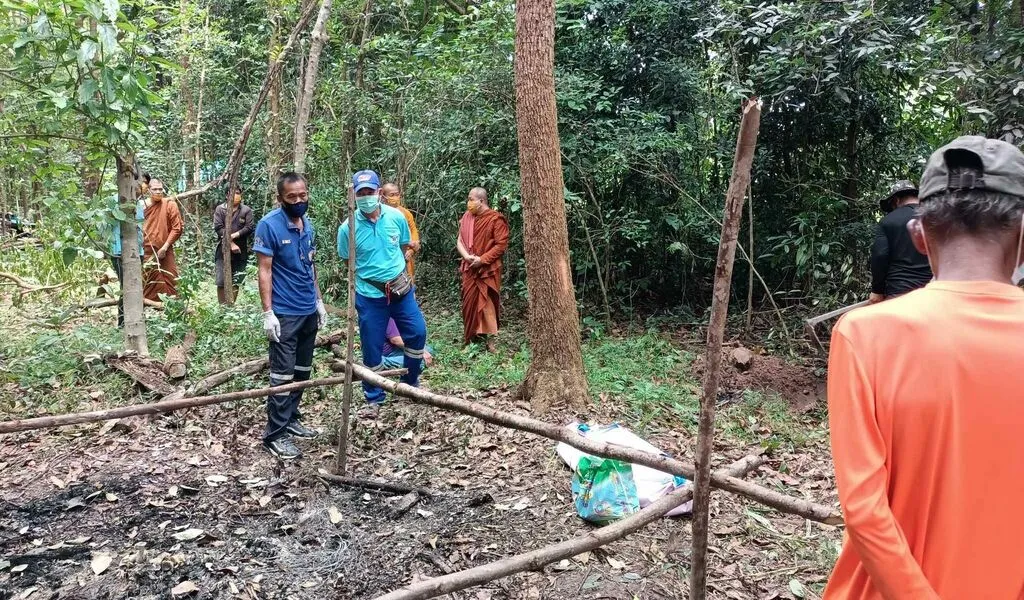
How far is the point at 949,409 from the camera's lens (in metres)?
1.13

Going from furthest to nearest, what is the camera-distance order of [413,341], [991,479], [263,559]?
[413,341] → [263,559] → [991,479]

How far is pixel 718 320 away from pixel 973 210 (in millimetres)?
739

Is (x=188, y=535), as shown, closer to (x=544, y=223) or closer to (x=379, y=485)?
(x=379, y=485)

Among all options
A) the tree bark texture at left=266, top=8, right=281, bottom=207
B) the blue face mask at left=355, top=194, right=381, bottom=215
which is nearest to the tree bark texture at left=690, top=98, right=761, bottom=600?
the blue face mask at left=355, top=194, right=381, bottom=215

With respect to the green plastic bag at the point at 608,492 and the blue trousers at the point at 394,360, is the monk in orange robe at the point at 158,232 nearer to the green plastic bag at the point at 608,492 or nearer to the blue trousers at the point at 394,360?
the blue trousers at the point at 394,360

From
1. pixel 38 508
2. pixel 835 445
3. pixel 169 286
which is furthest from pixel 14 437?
pixel 835 445

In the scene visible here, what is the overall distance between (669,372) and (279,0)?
26.2 feet

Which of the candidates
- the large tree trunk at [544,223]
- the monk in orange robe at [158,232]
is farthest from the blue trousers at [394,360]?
the monk in orange robe at [158,232]

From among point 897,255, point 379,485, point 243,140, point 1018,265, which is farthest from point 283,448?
point 897,255

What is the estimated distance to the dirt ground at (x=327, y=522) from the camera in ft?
9.93

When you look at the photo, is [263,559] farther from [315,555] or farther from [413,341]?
[413,341]

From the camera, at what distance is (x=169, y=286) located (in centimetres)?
838

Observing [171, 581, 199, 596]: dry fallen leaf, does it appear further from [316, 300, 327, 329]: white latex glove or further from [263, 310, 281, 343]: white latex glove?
[316, 300, 327, 329]: white latex glove

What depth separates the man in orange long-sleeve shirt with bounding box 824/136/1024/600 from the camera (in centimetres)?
112
